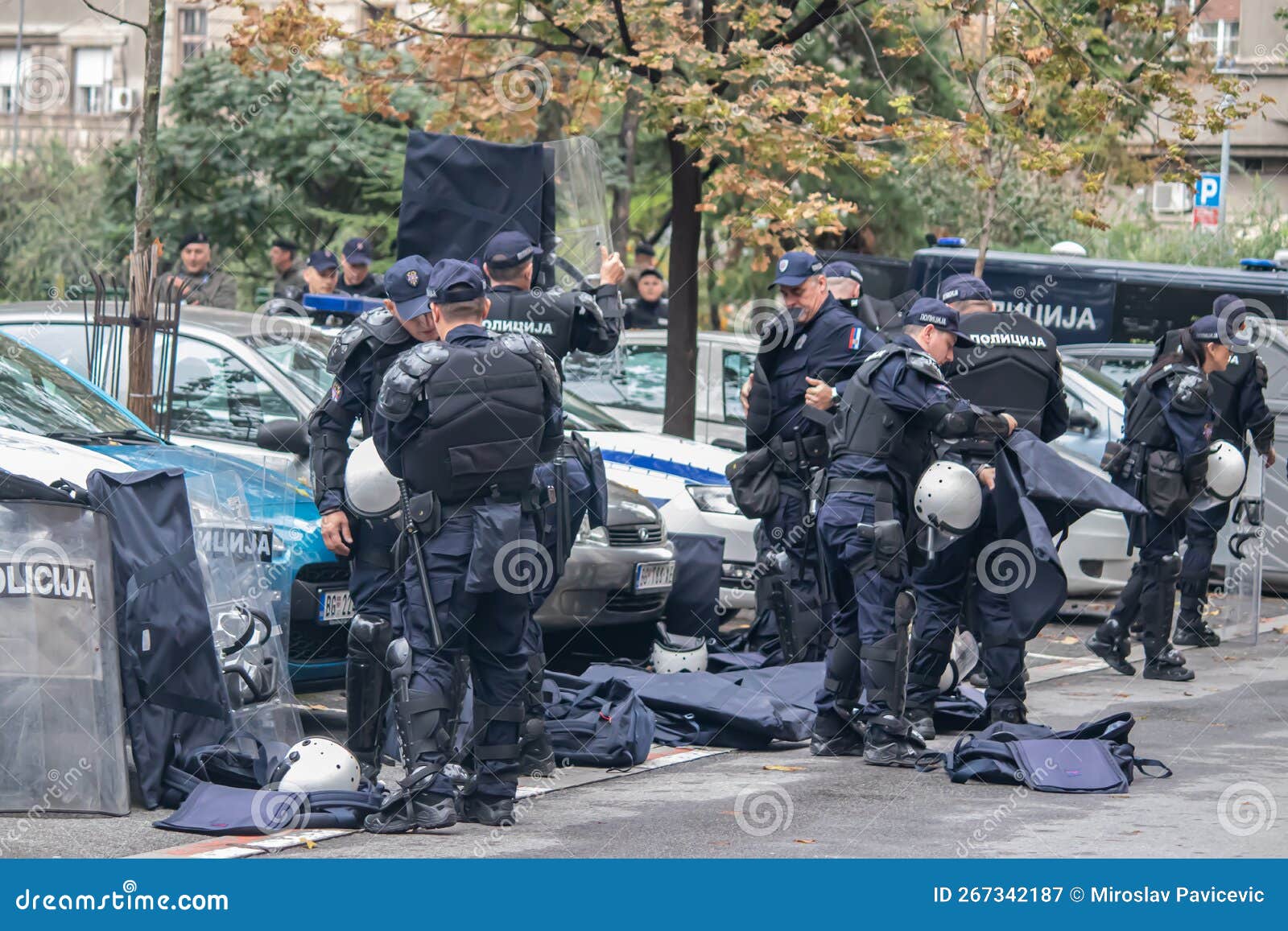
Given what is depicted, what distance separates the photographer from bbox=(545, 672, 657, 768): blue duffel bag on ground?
801cm

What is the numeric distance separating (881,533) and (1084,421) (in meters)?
6.01

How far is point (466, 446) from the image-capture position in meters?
6.63

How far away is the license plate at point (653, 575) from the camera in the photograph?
32.1ft

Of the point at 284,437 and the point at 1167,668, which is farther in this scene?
the point at 1167,668

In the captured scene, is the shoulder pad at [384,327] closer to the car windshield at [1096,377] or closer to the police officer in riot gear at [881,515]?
the police officer in riot gear at [881,515]

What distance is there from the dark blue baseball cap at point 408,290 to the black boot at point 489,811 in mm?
1826

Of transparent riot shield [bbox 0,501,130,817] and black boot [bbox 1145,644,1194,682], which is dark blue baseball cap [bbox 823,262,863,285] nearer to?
Answer: black boot [bbox 1145,644,1194,682]

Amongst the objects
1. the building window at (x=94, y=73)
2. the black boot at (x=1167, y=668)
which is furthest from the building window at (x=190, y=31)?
→ the black boot at (x=1167, y=668)

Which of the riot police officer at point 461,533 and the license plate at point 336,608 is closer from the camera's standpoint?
the riot police officer at point 461,533

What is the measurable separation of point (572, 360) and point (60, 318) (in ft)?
12.4

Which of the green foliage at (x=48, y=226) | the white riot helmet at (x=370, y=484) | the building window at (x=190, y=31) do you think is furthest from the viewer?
the building window at (x=190, y=31)

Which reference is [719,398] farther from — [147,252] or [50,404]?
[50,404]

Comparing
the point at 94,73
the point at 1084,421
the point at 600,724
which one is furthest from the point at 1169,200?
the point at 600,724

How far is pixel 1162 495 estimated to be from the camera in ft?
35.9
